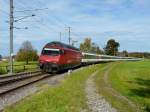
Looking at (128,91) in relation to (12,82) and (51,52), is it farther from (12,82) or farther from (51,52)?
(51,52)

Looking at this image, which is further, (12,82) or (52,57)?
(52,57)

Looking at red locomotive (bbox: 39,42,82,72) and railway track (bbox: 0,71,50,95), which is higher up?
Answer: red locomotive (bbox: 39,42,82,72)

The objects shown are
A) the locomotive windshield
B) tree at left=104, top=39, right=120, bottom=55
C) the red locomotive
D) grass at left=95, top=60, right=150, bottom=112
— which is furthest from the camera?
tree at left=104, top=39, right=120, bottom=55

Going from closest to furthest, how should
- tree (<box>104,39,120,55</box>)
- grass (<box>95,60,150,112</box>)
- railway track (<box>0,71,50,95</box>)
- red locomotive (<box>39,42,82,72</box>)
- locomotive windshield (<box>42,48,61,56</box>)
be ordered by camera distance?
grass (<box>95,60,150,112</box>) < railway track (<box>0,71,50,95</box>) < red locomotive (<box>39,42,82,72</box>) < locomotive windshield (<box>42,48,61,56</box>) < tree (<box>104,39,120,55</box>)

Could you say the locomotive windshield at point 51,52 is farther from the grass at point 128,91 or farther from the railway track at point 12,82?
the railway track at point 12,82

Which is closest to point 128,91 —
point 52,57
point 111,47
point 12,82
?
point 12,82

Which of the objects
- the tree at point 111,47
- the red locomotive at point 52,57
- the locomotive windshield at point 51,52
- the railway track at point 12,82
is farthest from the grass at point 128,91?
the tree at point 111,47

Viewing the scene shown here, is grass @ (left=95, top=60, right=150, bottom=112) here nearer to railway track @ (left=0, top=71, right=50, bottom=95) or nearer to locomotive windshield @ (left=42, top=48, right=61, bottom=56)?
railway track @ (left=0, top=71, right=50, bottom=95)

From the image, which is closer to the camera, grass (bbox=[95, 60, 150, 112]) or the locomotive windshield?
grass (bbox=[95, 60, 150, 112])

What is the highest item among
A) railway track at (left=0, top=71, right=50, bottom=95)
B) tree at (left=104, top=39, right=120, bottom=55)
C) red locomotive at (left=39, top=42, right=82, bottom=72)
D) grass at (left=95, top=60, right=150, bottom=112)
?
tree at (left=104, top=39, right=120, bottom=55)

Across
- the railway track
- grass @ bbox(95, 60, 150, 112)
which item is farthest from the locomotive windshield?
the railway track

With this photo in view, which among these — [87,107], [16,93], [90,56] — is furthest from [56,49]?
[90,56]

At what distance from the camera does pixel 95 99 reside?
1988cm

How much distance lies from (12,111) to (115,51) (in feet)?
606
